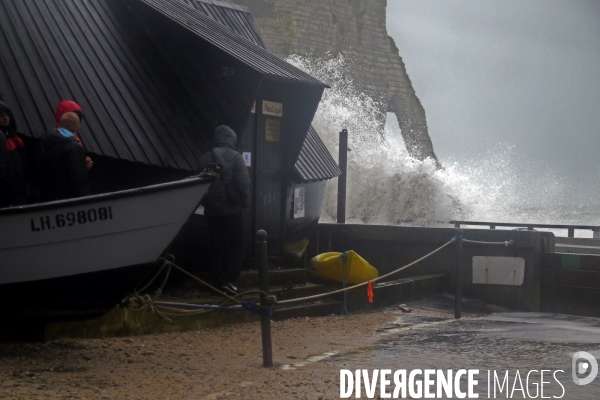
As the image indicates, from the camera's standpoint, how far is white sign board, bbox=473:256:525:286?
526 inches

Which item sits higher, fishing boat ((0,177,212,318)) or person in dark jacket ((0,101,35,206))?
person in dark jacket ((0,101,35,206))

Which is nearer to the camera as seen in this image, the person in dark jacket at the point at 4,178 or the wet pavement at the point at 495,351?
the wet pavement at the point at 495,351

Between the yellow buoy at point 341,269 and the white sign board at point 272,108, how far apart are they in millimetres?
2247

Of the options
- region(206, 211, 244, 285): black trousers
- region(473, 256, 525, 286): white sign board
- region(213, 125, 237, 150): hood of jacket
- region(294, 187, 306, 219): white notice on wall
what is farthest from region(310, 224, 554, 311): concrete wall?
region(213, 125, 237, 150): hood of jacket

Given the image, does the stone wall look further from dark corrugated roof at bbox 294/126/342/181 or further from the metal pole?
dark corrugated roof at bbox 294/126/342/181

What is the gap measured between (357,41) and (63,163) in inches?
2295

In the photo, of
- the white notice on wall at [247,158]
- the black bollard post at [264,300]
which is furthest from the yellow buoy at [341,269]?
the black bollard post at [264,300]

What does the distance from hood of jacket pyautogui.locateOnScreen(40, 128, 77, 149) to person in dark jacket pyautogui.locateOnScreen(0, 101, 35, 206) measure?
1.11 feet

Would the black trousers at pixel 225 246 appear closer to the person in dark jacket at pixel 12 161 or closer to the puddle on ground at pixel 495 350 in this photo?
the puddle on ground at pixel 495 350

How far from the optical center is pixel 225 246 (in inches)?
396

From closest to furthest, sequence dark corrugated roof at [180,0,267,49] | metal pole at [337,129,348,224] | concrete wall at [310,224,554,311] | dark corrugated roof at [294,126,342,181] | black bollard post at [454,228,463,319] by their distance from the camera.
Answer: black bollard post at [454,228,463,319]
dark corrugated roof at [294,126,342,181]
concrete wall at [310,224,554,311]
dark corrugated roof at [180,0,267,49]
metal pole at [337,129,348,224]

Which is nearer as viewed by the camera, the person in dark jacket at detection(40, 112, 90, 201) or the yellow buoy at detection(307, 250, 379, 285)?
the person in dark jacket at detection(40, 112, 90, 201)

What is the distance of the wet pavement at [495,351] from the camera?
685cm

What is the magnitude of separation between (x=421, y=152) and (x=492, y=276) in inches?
2165
